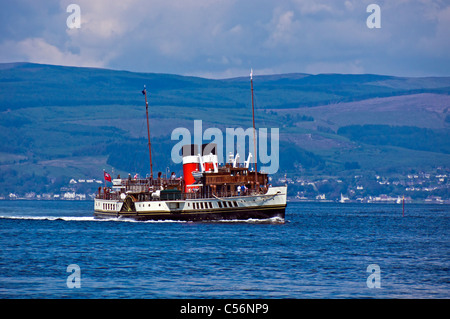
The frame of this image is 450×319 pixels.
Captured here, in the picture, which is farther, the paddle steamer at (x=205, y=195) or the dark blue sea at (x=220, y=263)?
the paddle steamer at (x=205, y=195)

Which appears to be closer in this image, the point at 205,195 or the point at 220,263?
the point at 220,263

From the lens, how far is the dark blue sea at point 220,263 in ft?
154

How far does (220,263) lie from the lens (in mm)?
59812

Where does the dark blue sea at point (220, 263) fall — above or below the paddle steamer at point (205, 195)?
below

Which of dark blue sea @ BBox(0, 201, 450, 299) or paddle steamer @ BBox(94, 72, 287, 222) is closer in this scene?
dark blue sea @ BBox(0, 201, 450, 299)

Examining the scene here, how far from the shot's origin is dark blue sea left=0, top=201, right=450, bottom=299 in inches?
1843

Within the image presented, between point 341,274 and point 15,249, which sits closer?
point 341,274

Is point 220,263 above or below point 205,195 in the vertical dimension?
below

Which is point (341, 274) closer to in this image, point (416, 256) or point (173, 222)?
point (416, 256)

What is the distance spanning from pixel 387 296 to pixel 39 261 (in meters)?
26.6

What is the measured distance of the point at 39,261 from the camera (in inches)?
2386

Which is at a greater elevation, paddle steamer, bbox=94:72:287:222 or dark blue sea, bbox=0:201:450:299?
paddle steamer, bbox=94:72:287:222
